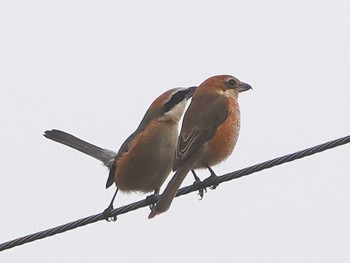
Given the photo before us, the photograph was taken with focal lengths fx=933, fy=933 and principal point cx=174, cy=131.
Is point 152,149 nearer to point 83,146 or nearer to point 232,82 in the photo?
point 232,82

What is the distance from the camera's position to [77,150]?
10328 millimetres

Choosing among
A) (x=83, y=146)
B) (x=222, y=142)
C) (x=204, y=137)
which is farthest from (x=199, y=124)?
(x=83, y=146)

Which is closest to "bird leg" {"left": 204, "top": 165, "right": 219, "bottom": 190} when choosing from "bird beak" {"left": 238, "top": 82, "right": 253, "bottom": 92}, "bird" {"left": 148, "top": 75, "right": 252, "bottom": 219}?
"bird" {"left": 148, "top": 75, "right": 252, "bottom": 219}

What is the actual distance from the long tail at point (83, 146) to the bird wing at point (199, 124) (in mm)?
1486

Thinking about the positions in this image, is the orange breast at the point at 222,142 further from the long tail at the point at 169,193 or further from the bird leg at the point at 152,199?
the bird leg at the point at 152,199

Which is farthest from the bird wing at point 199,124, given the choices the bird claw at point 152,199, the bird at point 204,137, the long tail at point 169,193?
the bird claw at point 152,199

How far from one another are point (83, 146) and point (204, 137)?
249 centimetres

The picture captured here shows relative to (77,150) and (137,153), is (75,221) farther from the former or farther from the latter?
(77,150)

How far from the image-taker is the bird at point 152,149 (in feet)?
27.9

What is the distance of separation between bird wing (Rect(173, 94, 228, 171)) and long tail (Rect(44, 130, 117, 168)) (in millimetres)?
1486

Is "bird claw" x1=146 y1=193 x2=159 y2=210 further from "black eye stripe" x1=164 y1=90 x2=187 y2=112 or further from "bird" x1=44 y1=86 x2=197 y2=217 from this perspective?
"black eye stripe" x1=164 y1=90 x2=187 y2=112

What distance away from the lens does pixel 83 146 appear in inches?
404

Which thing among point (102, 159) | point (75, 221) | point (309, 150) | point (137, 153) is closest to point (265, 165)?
point (309, 150)

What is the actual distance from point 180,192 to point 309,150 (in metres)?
1.93
